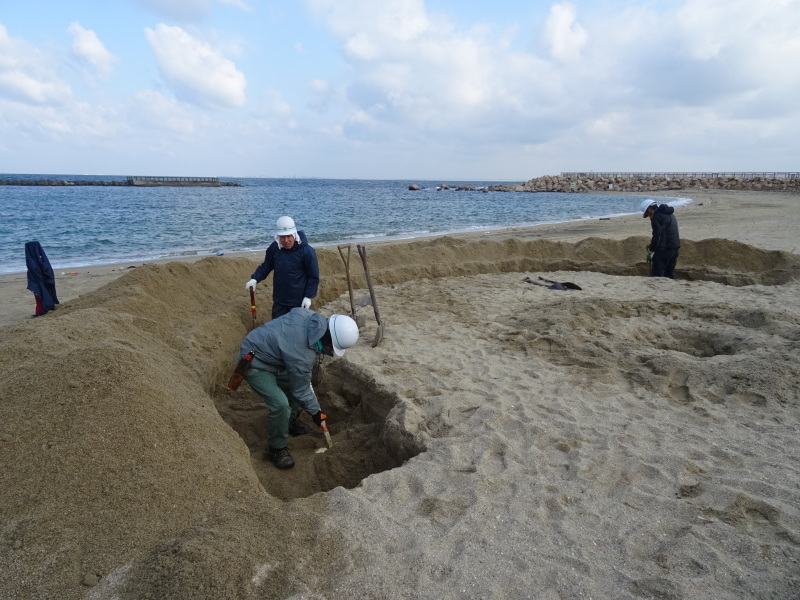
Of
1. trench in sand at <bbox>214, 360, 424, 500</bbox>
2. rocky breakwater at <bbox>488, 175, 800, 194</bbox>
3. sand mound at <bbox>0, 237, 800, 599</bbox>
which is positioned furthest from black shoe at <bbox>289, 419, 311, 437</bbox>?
rocky breakwater at <bbox>488, 175, 800, 194</bbox>

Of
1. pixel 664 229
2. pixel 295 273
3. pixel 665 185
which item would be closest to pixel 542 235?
pixel 664 229

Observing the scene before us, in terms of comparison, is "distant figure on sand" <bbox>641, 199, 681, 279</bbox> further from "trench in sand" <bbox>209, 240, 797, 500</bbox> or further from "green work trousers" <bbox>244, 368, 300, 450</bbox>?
"green work trousers" <bbox>244, 368, 300, 450</bbox>

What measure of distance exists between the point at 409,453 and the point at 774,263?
31.7ft

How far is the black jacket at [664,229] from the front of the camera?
878 centimetres

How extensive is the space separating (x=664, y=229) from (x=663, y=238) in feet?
0.92

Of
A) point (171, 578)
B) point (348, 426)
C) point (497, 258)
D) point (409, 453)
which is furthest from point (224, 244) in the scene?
point (171, 578)

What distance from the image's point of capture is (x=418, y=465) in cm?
367

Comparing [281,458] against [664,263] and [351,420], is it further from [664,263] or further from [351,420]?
[664,263]

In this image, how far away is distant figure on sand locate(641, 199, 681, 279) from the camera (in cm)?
882

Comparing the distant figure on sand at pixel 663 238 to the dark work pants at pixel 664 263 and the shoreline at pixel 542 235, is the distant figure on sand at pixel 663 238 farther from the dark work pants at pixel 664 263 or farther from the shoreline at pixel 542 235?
the shoreline at pixel 542 235

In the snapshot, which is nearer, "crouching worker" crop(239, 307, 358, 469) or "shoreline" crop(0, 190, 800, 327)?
"crouching worker" crop(239, 307, 358, 469)

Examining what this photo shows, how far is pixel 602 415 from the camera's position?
14.1ft

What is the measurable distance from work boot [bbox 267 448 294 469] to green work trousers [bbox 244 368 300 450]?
1.7 inches

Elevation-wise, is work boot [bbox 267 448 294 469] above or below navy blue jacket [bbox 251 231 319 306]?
below
